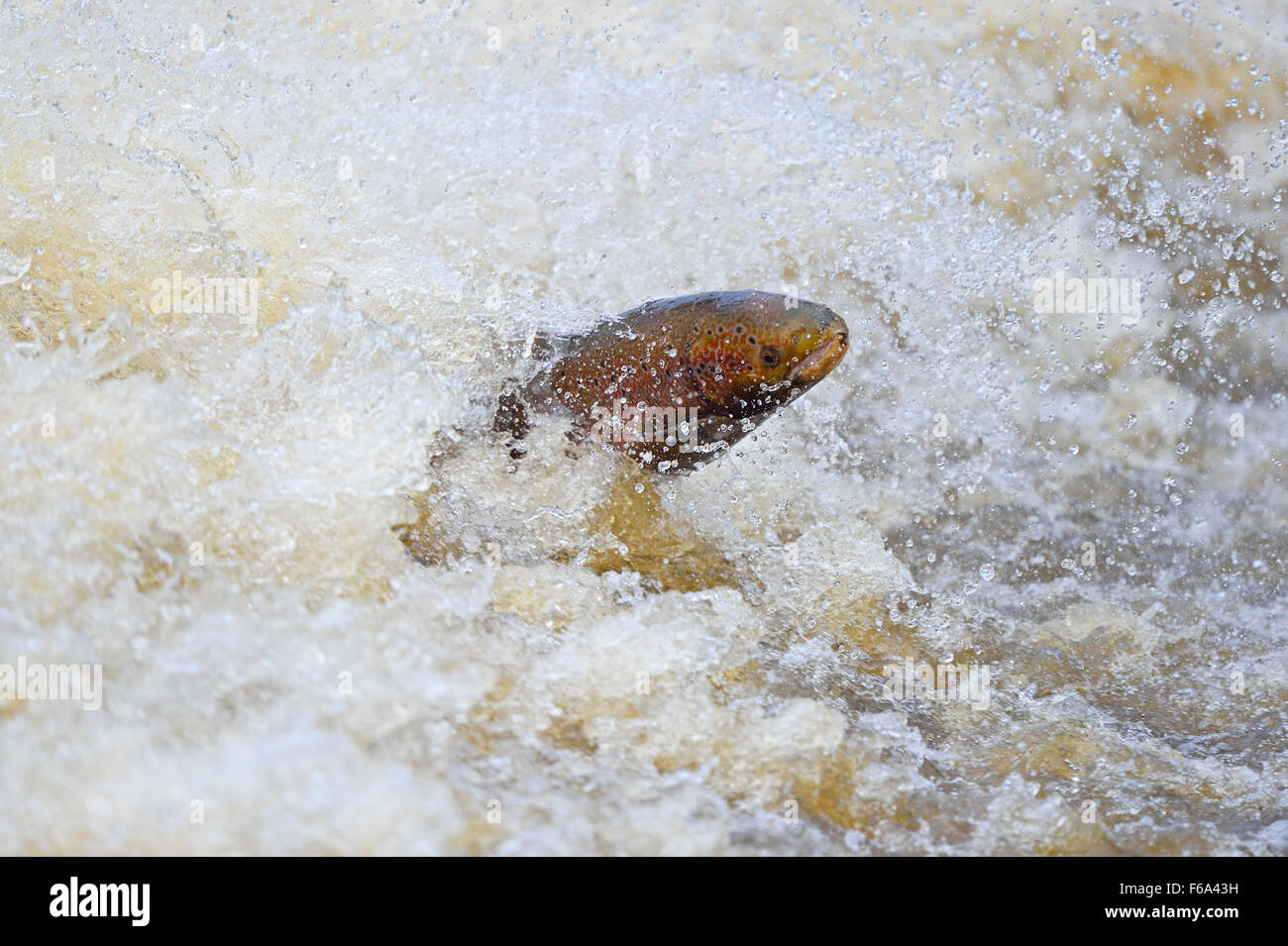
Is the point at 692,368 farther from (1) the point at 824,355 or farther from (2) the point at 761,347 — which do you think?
(1) the point at 824,355

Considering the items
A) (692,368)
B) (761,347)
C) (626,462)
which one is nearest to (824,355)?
(761,347)

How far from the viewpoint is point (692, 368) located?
2113mm

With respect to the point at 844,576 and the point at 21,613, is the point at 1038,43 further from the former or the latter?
the point at 21,613

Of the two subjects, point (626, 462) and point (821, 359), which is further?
point (626, 462)

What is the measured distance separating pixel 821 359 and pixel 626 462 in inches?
19.1

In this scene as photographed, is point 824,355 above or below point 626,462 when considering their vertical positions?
above

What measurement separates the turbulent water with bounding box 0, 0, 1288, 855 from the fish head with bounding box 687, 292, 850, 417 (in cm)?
34

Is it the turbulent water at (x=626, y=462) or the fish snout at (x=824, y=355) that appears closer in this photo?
the turbulent water at (x=626, y=462)

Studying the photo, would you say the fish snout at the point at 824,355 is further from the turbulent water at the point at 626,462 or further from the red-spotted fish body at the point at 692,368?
the turbulent water at the point at 626,462

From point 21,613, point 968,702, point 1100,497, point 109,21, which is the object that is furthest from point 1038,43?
point 21,613

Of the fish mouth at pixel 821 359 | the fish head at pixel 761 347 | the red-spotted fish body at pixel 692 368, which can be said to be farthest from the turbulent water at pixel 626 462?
the fish mouth at pixel 821 359

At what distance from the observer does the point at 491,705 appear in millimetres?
1668

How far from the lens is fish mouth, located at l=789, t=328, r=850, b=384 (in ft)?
6.73

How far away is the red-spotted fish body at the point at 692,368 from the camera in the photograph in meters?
2.06
